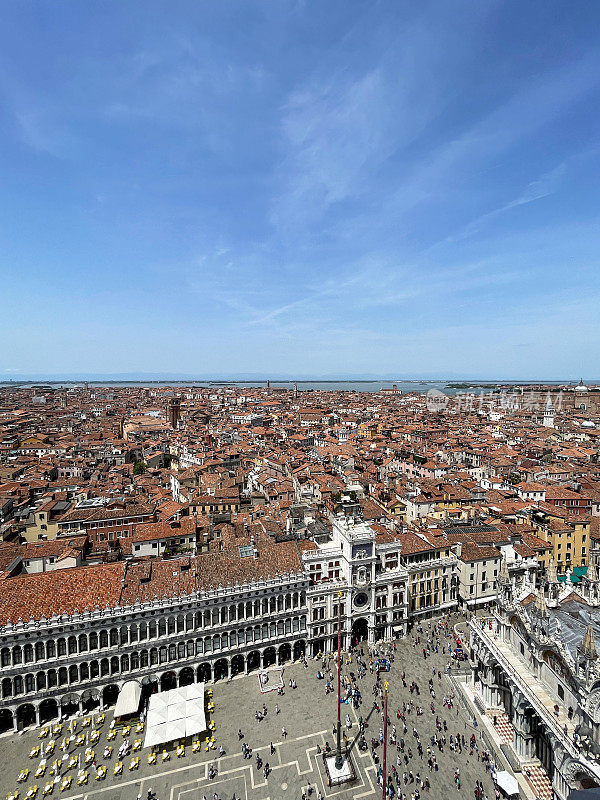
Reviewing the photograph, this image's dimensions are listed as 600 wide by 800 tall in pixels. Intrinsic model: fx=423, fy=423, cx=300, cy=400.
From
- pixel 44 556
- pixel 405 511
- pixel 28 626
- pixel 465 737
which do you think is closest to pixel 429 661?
pixel 465 737

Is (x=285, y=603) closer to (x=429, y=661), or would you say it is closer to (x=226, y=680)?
(x=226, y=680)

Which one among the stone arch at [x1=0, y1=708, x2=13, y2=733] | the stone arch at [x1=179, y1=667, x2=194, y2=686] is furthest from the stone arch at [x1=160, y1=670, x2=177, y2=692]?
the stone arch at [x1=0, y1=708, x2=13, y2=733]

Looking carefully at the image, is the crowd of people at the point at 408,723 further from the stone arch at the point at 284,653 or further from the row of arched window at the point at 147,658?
the row of arched window at the point at 147,658

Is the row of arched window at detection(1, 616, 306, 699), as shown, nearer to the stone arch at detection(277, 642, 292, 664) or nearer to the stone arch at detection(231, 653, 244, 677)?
the stone arch at detection(277, 642, 292, 664)

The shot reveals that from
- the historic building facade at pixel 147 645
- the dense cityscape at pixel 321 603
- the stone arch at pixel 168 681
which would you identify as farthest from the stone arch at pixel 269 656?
the stone arch at pixel 168 681

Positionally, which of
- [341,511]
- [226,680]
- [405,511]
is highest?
[341,511]
